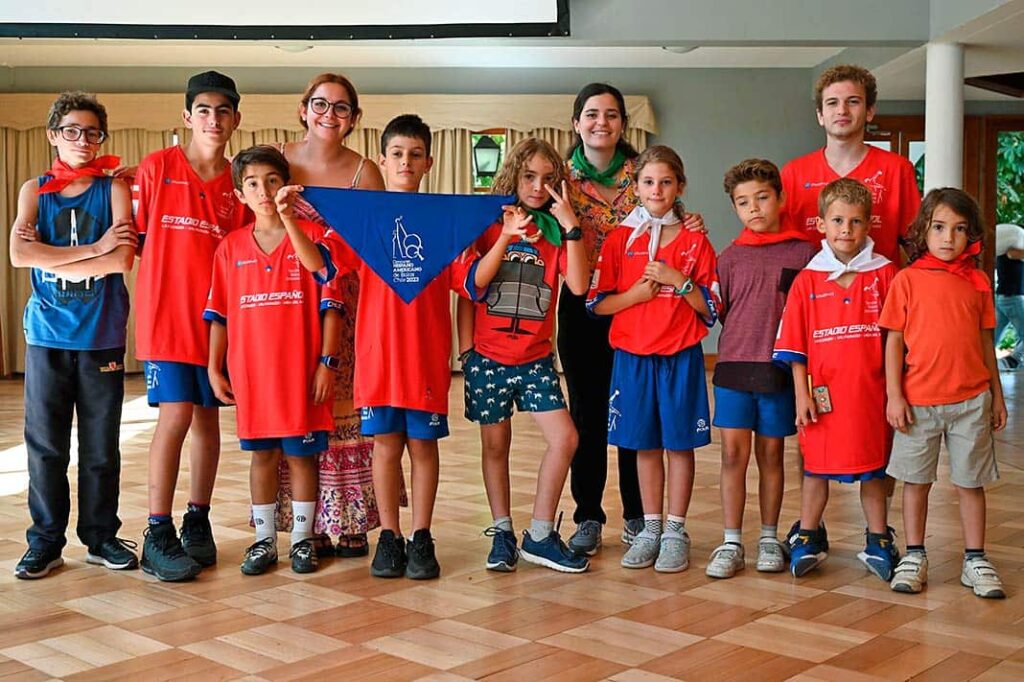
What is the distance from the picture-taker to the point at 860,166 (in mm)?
3277

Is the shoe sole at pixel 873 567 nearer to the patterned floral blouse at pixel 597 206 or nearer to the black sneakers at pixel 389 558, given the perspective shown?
the patterned floral blouse at pixel 597 206

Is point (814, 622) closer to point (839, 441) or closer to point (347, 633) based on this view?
point (839, 441)

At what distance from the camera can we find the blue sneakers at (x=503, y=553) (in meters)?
3.18

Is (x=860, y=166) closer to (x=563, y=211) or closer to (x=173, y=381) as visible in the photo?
(x=563, y=211)

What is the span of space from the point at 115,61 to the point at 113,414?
7669mm

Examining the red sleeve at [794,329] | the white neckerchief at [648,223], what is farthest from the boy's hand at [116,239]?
the red sleeve at [794,329]

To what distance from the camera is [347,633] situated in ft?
8.57

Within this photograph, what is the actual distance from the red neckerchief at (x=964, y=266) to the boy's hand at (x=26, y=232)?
2384 millimetres

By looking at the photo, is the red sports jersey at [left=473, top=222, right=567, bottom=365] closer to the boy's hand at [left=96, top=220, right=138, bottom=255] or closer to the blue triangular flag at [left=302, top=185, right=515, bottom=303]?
the blue triangular flag at [left=302, top=185, right=515, bottom=303]

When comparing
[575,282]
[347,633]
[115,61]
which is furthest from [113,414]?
[115,61]

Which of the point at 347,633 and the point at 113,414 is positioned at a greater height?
the point at 113,414

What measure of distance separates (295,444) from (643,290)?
3.44 feet

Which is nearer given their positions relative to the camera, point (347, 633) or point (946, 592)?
point (347, 633)

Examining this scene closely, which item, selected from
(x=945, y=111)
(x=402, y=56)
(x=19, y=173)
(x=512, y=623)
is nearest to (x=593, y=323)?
(x=512, y=623)
